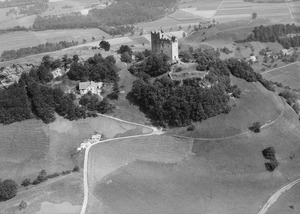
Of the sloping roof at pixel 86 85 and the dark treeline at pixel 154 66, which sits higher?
the dark treeline at pixel 154 66

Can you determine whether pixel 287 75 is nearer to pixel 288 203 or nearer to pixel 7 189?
pixel 288 203

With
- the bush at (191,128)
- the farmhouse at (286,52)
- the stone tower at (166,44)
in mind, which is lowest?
the farmhouse at (286,52)

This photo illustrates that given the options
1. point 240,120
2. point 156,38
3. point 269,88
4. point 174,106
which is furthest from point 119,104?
point 269,88

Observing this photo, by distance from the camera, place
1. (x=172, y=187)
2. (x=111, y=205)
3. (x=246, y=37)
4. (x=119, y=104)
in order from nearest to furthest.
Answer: (x=111, y=205) → (x=172, y=187) → (x=119, y=104) → (x=246, y=37)

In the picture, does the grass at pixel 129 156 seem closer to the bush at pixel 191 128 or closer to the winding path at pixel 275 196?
the bush at pixel 191 128

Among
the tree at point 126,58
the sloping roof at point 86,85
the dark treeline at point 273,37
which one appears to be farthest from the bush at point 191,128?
the dark treeline at point 273,37

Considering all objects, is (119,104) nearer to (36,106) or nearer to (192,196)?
(36,106)

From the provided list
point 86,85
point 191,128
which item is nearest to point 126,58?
point 86,85
